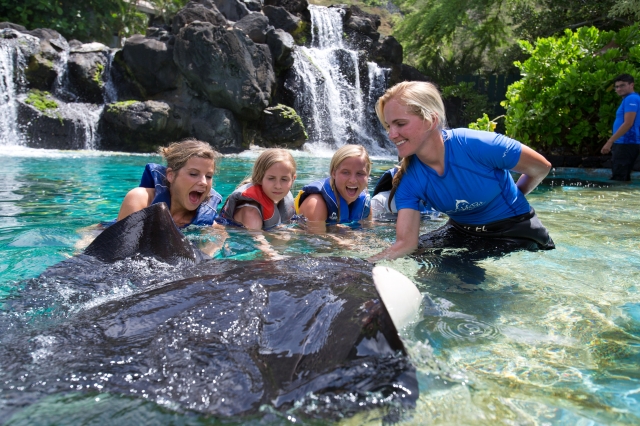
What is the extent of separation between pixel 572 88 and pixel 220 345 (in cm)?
1086

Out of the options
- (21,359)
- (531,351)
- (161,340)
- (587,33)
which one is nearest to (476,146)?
(531,351)

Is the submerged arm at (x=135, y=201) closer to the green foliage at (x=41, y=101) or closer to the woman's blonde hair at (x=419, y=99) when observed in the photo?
the woman's blonde hair at (x=419, y=99)

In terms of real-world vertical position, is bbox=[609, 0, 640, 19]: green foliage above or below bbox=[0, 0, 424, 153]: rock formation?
above

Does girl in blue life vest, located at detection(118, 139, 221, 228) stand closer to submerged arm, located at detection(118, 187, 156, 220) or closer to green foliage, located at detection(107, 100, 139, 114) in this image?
submerged arm, located at detection(118, 187, 156, 220)

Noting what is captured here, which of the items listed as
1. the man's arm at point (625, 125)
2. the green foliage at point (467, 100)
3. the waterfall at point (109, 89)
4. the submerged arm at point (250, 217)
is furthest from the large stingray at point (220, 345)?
the green foliage at point (467, 100)

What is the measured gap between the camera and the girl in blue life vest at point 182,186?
4.48 m

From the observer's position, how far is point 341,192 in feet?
17.8

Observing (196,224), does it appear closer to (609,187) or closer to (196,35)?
(609,187)

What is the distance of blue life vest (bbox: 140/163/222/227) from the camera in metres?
4.66

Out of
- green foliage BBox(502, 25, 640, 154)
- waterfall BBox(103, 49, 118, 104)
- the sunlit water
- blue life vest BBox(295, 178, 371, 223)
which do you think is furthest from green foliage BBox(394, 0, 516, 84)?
blue life vest BBox(295, 178, 371, 223)

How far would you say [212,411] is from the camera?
5.93ft

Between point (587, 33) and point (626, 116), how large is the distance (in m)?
3.31

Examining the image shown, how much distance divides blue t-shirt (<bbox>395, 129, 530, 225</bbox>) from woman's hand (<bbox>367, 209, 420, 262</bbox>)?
0.06 m

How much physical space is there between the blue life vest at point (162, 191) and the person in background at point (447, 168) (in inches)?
77.7
